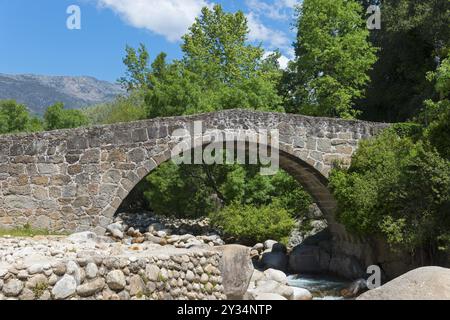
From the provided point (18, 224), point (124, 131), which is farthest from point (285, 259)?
point (18, 224)

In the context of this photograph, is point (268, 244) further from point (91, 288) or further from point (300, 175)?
point (91, 288)

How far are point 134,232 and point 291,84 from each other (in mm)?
12260

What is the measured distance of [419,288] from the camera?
3545 millimetres

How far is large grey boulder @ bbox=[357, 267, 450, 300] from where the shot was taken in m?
3.46

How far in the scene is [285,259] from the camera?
14.9 meters

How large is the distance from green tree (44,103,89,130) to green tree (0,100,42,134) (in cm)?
96

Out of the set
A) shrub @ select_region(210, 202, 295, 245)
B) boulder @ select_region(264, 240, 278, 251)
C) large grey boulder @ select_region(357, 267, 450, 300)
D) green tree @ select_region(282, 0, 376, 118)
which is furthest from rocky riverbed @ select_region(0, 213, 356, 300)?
green tree @ select_region(282, 0, 376, 118)

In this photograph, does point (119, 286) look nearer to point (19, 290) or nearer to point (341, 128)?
point (19, 290)

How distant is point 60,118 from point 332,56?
16.0 meters

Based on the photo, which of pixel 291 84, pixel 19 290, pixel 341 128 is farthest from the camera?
pixel 291 84

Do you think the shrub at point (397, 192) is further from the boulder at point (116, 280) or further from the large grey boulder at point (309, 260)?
the boulder at point (116, 280)

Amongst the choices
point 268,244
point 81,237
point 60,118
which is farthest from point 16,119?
point 81,237

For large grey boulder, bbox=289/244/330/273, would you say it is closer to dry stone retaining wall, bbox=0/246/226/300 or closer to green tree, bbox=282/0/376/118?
green tree, bbox=282/0/376/118

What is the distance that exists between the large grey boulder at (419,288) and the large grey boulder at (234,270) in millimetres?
3536
